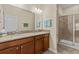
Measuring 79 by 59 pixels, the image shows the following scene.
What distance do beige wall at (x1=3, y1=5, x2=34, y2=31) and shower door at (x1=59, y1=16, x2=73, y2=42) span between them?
0.49 meters

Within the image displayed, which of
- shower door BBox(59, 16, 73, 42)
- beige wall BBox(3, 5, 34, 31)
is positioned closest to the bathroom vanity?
beige wall BBox(3, 5, 34, 31)

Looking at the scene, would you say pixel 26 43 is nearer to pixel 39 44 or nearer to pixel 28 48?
pixel 28 48

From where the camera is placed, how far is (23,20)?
1.77m

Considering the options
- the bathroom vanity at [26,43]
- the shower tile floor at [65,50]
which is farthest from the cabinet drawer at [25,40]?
the shower tile floor at [65,50]

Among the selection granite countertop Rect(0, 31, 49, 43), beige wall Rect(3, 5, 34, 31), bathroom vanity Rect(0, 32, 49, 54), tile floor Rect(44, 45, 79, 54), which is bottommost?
tile floor Rect(44, 45, 79, 54)

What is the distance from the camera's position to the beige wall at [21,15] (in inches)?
65.9

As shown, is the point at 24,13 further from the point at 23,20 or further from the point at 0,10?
the point at 0,10

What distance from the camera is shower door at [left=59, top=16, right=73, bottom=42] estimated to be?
1.74 metres

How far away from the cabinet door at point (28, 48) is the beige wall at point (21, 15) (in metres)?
0.28

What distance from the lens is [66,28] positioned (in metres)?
1.75

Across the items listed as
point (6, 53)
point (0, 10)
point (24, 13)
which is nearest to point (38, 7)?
point (24, 13)

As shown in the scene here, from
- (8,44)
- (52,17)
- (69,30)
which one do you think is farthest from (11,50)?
(69,30)

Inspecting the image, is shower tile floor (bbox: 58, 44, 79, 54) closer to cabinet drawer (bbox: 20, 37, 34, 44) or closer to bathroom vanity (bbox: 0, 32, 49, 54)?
bathroom vanity (bbox: 0, 32, 49, 54)

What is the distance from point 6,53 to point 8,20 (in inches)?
20.3
